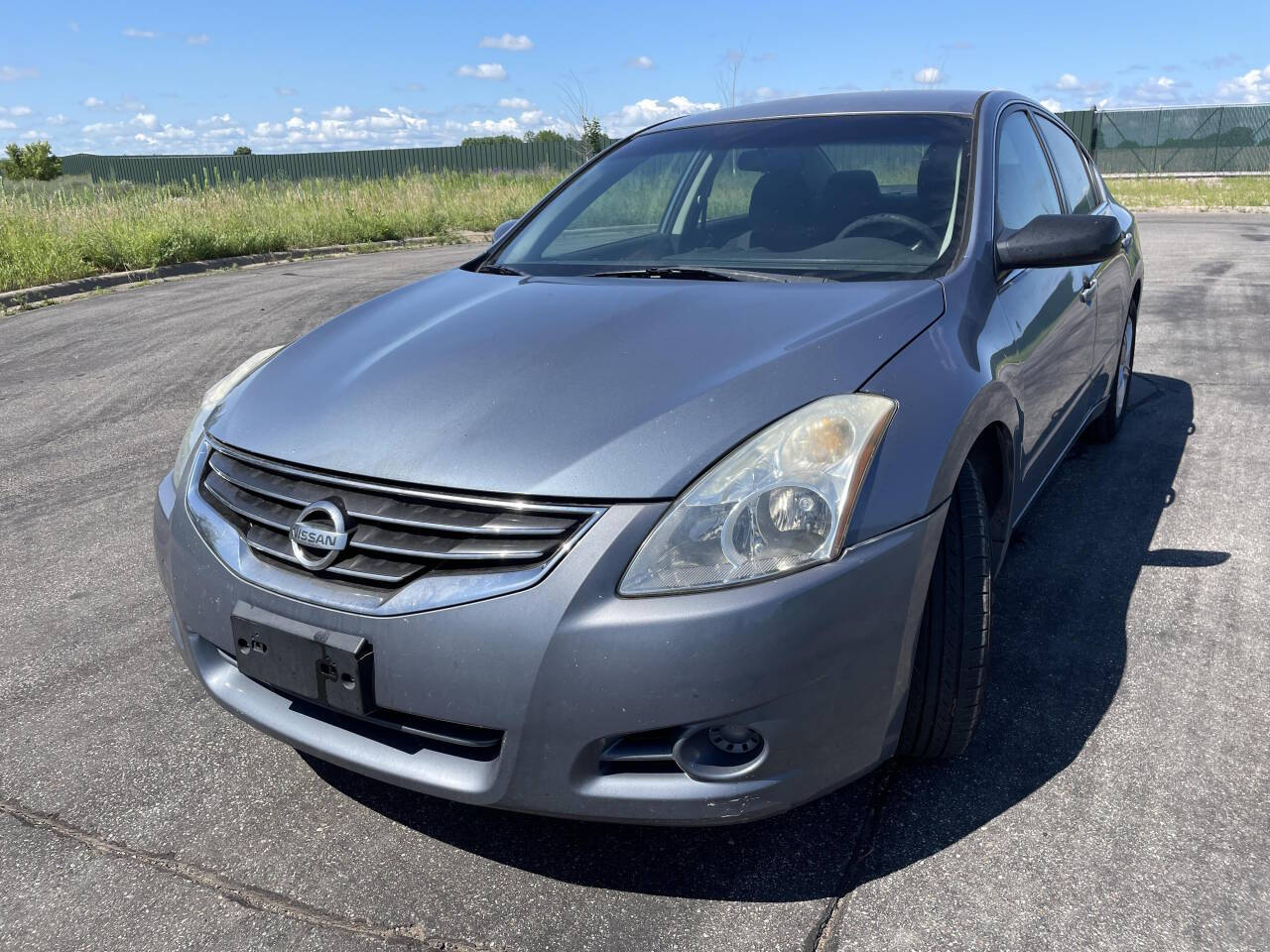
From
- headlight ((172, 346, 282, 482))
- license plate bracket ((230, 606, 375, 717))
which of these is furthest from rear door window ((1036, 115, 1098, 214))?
license plate bracket ((230, 606, 375, 717))

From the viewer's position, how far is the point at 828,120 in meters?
3.18

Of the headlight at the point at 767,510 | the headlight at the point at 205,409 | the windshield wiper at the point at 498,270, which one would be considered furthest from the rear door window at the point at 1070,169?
the headlight at the point at 205,409

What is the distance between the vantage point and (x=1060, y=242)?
2.48 m

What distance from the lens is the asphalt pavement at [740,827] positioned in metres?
1.83

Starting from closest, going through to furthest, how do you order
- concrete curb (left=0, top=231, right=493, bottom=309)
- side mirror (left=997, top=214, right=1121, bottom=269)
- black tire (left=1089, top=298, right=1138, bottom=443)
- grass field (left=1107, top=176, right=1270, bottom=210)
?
side mirror (left=997, top=214, right=1121, bottom=269) < black tire (left=1089, top=298, right=1138, bottom=443) < concrete curb (left=0, top=231, right=493, bottom=309) < grass field (left=1107, top=176, right=1270, bottom=210)

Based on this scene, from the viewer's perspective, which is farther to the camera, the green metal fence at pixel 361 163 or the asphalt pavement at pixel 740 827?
the green metal fence at pixel 361 163

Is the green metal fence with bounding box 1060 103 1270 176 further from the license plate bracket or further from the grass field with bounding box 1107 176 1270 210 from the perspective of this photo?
the license plate bracket

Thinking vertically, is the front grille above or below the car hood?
below

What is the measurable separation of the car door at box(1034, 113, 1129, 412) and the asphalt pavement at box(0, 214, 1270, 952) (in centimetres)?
63

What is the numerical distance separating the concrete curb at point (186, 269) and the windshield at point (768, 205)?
22.8 ft

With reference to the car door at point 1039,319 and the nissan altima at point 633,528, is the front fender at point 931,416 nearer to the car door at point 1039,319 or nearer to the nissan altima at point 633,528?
the nissan altima at point 633,528

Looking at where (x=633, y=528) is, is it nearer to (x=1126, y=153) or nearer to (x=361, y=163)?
(x=361, y=163)

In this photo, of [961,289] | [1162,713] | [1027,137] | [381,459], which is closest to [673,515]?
[381,459]

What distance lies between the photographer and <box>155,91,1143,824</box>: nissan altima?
166 centimetres
